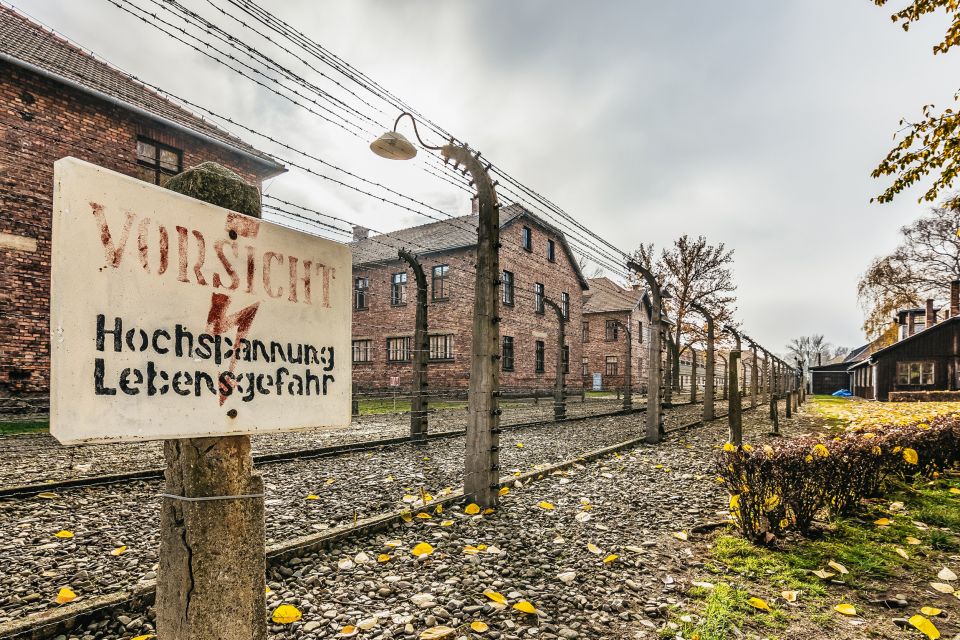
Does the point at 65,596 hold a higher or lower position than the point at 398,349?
lower

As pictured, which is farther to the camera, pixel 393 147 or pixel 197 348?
pixel 393 147

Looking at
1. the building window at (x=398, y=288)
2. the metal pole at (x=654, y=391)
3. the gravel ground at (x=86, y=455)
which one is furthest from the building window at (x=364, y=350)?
the metal pole at (x=654, y=391)

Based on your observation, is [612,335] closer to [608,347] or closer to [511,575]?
[608,347]

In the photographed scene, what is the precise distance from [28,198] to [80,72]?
372 centimetres

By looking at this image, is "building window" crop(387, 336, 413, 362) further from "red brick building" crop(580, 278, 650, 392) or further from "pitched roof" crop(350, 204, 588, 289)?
"red brick building" crop(580, 278, 650, 392)

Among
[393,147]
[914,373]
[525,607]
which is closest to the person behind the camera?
[525,607]

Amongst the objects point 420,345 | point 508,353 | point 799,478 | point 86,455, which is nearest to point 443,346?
point 508,353

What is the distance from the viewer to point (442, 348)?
24.5 m

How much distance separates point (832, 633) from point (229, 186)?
11.9 feet

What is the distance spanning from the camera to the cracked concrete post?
1388mm

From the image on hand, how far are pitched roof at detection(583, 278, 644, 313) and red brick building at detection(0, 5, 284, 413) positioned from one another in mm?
31617

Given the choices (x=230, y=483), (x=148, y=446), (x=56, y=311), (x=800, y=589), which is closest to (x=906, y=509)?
(x=800, y=589)

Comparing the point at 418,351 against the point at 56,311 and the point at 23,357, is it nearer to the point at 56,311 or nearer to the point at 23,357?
the point at 56,311

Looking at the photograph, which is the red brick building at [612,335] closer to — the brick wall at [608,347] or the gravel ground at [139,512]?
the brick wall at [608,347]
